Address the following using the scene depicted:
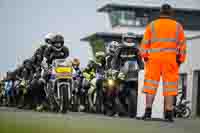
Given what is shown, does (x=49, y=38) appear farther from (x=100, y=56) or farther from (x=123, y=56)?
(x=100, y=56)

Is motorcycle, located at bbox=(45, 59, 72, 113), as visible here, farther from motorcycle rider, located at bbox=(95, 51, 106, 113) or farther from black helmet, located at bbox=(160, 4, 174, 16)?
black helmet, located at bbox=(160, 4, 174, 16)

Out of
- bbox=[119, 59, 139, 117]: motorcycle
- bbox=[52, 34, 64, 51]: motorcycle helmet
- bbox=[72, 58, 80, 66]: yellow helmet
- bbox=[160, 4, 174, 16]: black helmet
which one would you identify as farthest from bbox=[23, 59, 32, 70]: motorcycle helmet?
bbox=[160, 4, 174, 16]: black helmet

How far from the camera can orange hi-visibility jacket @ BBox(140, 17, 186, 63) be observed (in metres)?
9.66

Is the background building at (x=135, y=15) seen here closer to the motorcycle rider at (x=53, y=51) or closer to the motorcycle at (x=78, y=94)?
the motorcycle at (x=78, y=94)

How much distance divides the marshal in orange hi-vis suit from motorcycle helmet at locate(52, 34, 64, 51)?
4372 mm

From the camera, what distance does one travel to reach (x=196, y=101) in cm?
2748

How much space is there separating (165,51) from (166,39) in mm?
154

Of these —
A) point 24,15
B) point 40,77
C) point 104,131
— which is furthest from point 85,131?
point 40,77

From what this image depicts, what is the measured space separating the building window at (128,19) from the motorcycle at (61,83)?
64865 millimetres

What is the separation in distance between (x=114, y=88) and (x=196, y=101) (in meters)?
14.5

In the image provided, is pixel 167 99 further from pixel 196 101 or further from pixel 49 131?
pixel 196 101

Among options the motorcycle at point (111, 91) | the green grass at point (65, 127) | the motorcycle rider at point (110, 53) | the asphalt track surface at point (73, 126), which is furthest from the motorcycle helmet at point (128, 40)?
the green grass at point (65, 127)

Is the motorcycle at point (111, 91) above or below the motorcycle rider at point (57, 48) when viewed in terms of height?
below

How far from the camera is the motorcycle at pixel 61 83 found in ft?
42.7
